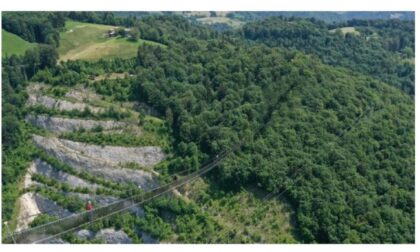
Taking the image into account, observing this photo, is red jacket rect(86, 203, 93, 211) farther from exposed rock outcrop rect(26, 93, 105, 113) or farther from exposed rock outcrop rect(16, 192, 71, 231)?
exposed rock outcrop rect(26, 93, 105, 113)

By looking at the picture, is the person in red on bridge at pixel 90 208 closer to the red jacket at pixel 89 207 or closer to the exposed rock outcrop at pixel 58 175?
the red jacket at pixel 89 207

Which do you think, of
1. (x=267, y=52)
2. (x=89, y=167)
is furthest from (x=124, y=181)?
(x=267, y=52)

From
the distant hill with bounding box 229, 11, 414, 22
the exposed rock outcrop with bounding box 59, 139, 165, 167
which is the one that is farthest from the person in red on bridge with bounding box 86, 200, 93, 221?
the distant hill with bounding box 229, 11, 414, 22

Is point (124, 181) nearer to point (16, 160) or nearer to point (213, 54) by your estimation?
point (16, 160)

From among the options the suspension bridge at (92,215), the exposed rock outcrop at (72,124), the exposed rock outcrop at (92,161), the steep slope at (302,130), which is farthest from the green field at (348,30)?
the exposed rock outcrop at (92,161)

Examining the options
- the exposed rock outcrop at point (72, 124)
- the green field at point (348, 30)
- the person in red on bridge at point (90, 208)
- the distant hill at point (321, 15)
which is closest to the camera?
the person in red on bridge at point (90, 208)
